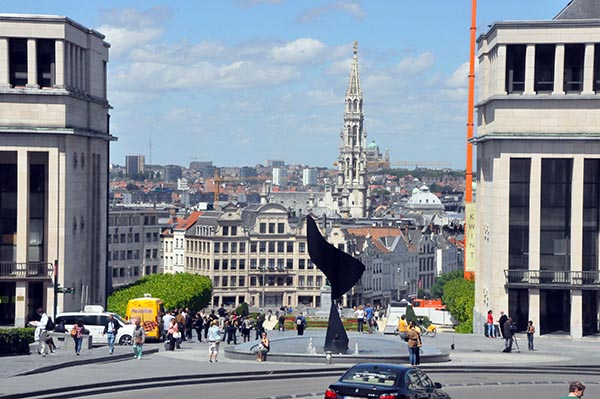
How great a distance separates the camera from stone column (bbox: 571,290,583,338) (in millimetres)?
73500

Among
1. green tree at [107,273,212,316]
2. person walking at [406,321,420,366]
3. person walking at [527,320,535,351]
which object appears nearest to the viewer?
person walking at [406,321,420,366]

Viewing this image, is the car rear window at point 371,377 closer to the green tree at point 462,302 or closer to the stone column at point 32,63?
the stone column at point 32,63

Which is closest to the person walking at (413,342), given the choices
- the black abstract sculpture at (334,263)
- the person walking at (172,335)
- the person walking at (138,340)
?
the black abstract sculpture at (334,263)

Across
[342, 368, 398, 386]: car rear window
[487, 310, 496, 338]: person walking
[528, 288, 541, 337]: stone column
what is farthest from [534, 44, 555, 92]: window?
[342, 368, 398, 386]: car rear window

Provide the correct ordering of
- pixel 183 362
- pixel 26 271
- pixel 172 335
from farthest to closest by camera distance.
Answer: pixel 26 271, pixel 172 335, pixel 183 362

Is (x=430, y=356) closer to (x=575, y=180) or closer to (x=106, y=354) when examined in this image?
(x=106, y=354)

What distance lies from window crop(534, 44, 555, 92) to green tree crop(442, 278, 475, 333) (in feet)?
57.3

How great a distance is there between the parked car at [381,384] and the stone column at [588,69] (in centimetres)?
4080

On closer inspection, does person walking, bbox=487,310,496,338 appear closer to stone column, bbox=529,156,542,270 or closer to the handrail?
the handrail

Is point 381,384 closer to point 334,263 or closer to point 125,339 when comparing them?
point 334,263

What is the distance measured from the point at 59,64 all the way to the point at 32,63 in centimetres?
144

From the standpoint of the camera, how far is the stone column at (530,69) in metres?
73.4

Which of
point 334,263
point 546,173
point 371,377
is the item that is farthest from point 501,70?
point 371,377

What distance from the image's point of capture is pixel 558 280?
243ft
